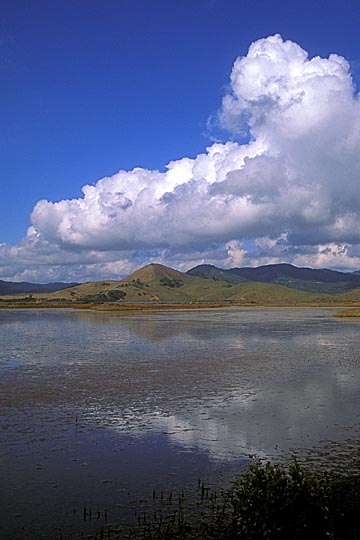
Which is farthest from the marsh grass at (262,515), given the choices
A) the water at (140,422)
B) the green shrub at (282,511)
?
the water at (140,422)

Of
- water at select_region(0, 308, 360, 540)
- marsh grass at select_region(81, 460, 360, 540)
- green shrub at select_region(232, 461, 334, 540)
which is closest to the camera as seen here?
green shrub at select_region(232, 461, 334, 540)

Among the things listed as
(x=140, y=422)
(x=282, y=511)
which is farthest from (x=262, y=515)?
(x=140, y=422)

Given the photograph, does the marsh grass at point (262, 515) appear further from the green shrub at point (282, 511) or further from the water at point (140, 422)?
the water at point (140, 422)

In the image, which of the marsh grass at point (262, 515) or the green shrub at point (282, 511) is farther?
the marsh grass at point (262, 515)

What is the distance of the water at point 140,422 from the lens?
1559cm

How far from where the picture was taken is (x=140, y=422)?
2405cm

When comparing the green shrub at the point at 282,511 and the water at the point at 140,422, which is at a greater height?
the green shrub at the point at 282,511

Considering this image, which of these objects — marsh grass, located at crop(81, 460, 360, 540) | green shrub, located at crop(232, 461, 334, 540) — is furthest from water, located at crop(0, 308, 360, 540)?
green shrub, located at crop(232, 461, 334, 540)

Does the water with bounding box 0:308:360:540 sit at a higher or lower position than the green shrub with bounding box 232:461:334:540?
lower

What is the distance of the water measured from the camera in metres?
15.6

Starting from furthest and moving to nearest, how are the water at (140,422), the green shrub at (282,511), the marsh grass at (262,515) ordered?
the water at (140,422) → the marsh grass at (262,515) → the green shrub at (282,511)

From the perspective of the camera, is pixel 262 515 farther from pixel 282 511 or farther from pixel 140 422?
pixel 140 422

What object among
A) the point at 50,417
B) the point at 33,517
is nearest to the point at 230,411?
the point at 50,417

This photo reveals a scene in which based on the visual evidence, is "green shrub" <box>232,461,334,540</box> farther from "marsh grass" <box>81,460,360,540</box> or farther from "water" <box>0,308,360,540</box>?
"water" <box>0,308,360,540</box>
